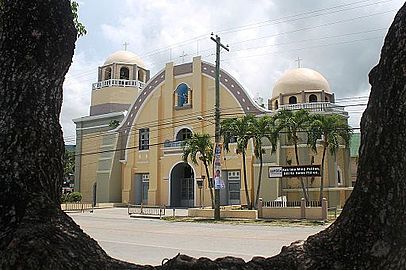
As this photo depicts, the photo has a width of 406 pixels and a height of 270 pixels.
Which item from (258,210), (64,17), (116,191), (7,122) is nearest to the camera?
(7,122)

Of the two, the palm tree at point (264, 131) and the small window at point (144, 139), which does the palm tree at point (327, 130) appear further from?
the small window at point (144, 139)

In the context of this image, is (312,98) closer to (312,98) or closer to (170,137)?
(312,98)

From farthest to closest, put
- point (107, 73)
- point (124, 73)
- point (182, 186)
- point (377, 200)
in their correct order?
point (107, 73) → point (124, 73) → point (182, 186) → point (377, 200)

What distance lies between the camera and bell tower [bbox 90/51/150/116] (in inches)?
1935

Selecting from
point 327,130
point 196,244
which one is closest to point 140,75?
point 327,130

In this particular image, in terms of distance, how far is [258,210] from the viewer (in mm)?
29234

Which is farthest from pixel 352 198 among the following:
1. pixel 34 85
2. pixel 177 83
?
pixel 177 83

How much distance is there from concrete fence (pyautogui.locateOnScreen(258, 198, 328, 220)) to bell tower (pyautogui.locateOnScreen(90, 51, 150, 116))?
24248 millimetres

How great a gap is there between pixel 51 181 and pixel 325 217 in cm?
2553

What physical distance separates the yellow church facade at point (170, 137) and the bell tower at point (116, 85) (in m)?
0.10

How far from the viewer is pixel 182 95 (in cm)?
4384

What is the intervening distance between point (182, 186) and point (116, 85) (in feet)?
41.7

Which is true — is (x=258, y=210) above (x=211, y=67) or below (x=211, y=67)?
below

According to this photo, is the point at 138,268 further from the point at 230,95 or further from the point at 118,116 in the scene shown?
the point at 118,116
